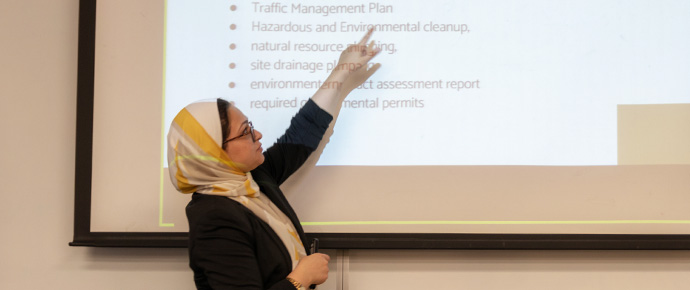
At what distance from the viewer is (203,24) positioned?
1896mm

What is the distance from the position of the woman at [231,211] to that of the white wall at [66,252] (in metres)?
0.44

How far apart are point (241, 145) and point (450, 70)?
742 millimetres

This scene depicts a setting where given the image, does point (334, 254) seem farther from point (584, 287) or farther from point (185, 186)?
point (584, 287)

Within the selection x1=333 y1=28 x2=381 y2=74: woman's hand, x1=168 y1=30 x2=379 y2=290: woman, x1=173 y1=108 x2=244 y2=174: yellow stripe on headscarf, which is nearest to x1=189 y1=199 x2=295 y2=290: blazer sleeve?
x1=168 y1=30 x2=379 y2=290: woman

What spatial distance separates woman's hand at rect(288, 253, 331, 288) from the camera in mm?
1458

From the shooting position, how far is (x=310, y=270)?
1.48 m

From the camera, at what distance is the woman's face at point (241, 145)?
1497mm

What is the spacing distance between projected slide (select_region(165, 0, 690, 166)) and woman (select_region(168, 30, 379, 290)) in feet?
1.18

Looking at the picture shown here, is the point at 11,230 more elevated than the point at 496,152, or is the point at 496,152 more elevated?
the point at 496,152

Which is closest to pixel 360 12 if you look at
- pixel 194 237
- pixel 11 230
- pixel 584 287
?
pixel 194 237

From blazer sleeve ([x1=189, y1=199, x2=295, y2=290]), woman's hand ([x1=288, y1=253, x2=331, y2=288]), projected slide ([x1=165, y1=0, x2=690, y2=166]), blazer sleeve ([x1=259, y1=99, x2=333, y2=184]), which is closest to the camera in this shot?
blazer sleeve ([x1=189, y1=199, x2=295, y2=290])

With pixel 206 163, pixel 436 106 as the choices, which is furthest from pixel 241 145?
pixel 436 106

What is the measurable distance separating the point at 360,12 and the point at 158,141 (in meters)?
0.76

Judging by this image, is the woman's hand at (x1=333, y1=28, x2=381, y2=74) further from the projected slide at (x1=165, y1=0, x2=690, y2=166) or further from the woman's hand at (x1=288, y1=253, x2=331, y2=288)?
the woman's hand at (x1=288, y1=253, x2=331, y2=288)
